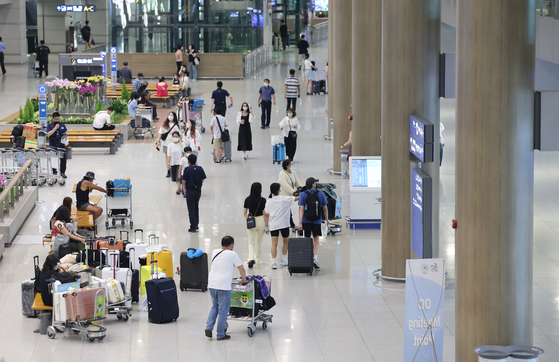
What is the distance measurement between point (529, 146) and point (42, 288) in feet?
21.6

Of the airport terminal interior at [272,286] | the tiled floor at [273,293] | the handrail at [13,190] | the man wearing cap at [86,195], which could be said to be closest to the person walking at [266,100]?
the airport terminal interior at [272,286]

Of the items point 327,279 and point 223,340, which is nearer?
point 223,340

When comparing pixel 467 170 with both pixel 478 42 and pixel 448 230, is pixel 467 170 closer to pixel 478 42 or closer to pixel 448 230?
pixel 478 42

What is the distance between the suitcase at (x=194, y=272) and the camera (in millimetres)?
12562

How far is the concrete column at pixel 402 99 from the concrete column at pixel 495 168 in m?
3.31

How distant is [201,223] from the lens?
16.8 meters

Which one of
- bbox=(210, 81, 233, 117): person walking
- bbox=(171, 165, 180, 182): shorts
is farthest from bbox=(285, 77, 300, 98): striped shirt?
bbox=(171, 165, 180, 182): shorts

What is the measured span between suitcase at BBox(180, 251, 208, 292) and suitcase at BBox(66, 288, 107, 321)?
6.43 ft

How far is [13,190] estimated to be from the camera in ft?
54.7

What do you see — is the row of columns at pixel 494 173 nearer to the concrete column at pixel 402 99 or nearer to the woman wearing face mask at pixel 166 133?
the concrete column at pixel 402 99

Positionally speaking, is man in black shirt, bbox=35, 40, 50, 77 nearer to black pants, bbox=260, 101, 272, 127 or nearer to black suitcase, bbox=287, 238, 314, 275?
black pants, bbox=260, 101, 272, 127

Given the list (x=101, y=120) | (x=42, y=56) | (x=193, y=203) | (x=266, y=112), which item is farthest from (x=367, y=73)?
(x=42, y=56)

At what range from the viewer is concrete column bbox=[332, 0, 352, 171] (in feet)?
71.4

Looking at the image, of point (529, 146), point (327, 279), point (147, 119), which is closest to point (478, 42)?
point (529, 146)
